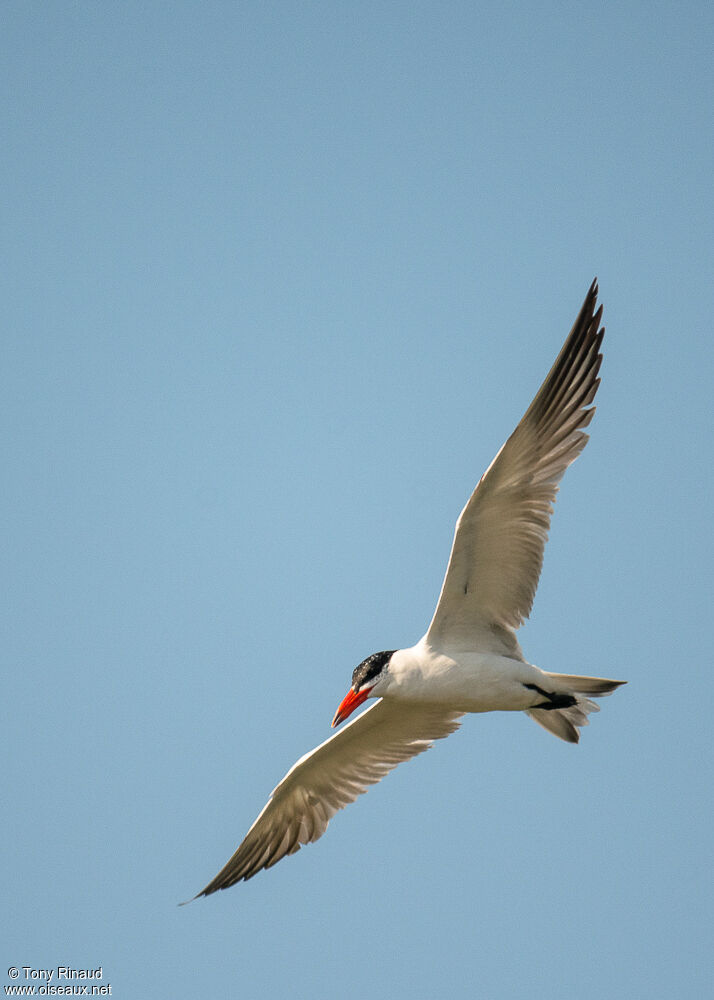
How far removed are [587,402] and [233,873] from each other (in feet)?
16.1

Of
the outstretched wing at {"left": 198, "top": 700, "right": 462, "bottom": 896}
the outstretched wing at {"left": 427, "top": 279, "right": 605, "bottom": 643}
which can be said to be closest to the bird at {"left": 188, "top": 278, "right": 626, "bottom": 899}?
the outstretched wing at {"left": 427, "top": 279, "right": 605, "bottom": 643}

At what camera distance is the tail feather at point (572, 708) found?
8.95 metres

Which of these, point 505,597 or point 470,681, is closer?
point 470,681

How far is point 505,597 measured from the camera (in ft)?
29.8

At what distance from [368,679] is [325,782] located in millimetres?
1605

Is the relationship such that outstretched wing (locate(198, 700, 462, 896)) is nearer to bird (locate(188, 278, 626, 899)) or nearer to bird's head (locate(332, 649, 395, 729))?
bird (locate(188, 278, 626, 899))

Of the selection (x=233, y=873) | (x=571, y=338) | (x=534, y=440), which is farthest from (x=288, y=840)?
(x=571, y=338)

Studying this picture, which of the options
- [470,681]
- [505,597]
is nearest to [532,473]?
[505,597]

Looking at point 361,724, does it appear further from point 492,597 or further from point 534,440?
point 534,440

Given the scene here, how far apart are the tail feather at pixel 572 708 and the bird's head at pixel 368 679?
114cm

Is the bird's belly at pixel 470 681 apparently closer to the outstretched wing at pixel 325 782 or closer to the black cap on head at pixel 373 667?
the black cap on head at pixel 373 667

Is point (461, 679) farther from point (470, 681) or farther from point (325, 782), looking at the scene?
point (325, 782)

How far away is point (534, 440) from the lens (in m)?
8.62

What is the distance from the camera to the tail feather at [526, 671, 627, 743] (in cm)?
895
